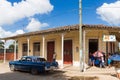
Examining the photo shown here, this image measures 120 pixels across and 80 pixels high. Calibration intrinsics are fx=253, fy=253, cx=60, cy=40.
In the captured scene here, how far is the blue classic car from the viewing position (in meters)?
18.3

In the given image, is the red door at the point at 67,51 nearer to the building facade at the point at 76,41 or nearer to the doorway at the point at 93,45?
the building facade at the point at 76,41

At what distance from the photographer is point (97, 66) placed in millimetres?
22391

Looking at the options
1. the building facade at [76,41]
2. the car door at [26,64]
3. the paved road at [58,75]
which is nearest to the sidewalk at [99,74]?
the paved road at [58,75]

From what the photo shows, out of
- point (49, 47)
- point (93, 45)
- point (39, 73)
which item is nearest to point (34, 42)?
point (49, 47)

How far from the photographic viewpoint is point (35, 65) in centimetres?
1870

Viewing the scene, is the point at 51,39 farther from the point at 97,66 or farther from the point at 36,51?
the point at 97,66

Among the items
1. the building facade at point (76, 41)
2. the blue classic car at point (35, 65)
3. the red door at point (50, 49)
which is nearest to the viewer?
the blue classic car at point (35, 65)

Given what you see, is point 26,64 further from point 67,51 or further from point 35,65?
point 67,51

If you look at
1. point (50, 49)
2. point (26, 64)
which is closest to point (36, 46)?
point (50, 49)

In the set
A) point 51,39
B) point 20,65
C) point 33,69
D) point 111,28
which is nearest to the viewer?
point 33,69

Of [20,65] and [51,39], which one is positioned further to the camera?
[51,39]

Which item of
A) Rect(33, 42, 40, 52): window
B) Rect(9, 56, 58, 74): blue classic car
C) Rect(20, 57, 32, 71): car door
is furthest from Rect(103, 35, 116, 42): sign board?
Rect(33, 42, 40, 52): window

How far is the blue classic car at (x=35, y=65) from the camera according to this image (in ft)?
59.9

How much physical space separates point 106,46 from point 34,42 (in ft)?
32.7
